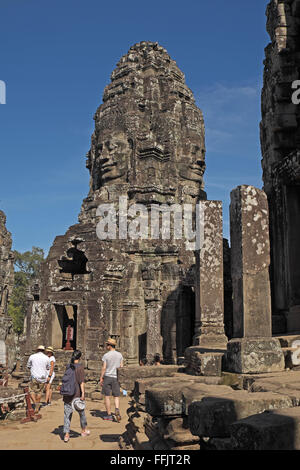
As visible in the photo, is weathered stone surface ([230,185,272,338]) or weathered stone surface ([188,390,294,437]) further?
weathered stone surface ([230,185,272,338])

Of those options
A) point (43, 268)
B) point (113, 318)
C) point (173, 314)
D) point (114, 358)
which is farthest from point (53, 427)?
point (43, 268)

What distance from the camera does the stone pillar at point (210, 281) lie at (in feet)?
31.6

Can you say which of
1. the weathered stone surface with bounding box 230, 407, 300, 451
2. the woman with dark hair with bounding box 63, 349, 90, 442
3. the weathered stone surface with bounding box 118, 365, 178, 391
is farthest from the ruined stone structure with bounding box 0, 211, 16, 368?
the weathered stone surface with bounding box 230, 407, 300, 451

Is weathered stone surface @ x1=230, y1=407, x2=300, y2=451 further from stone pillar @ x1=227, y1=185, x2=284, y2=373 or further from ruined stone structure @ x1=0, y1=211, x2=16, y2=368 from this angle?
ruined stone structure @ x1=0, y1=211, x2=16, y2=368

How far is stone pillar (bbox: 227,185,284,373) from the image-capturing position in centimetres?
587

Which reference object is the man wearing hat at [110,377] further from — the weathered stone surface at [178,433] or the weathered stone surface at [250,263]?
the weathered stone surface at [178,433]

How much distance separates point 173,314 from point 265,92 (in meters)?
8.11

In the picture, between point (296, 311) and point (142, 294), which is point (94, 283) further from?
point (296, 311)

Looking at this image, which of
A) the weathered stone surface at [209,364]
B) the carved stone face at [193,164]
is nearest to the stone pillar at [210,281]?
the weathered stone surface at [209,364]

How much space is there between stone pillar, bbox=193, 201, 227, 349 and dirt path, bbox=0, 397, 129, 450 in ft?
8.11

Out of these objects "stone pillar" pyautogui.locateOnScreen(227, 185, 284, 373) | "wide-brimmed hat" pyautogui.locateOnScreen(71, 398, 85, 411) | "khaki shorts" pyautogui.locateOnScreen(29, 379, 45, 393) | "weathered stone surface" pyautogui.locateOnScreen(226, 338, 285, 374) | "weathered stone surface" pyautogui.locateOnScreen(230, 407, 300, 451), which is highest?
"stone pillar" pyautogui.locateOnScreen(227, 185, 284, 373)

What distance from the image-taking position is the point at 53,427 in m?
8.09

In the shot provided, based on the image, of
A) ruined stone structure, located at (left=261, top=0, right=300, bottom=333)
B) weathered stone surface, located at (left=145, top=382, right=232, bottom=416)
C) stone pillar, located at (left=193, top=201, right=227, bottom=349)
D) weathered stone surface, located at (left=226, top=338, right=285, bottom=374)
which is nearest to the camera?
weathered stone surface, located at (left=145, top=382, right=232, bottom=416)

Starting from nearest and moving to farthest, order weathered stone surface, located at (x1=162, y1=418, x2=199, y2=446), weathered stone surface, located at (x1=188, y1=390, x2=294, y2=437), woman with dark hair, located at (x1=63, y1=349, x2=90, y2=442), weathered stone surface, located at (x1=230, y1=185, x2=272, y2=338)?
weathered stone surface, located at (x1=188, y1=390, x2=294, y2=437) < weathered stone surface, located at (x1=162, y1=418, x2=199, y2=446) < weathered stone surface, located at (x1=230, y1=185, x2=272, y2=338) < woman with dark hair, located at (x1=63, y1=349, x2=90, y2=442)
